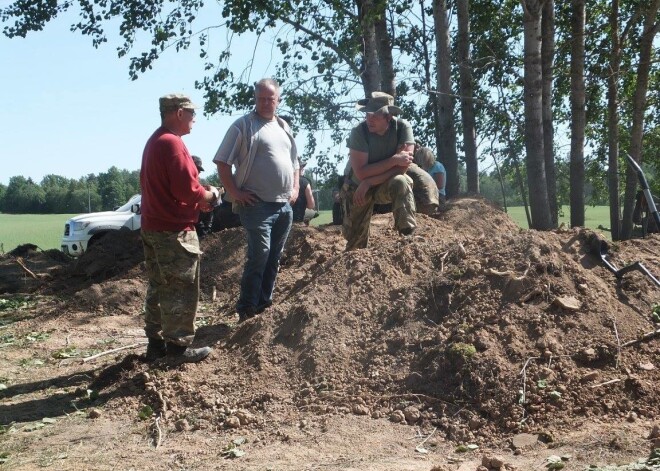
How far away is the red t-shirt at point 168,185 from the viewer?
5.39m

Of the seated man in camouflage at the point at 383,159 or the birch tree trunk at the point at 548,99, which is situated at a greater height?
the birch tree trunk at the point at 548,99

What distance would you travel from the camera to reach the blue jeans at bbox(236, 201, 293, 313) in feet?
20.6

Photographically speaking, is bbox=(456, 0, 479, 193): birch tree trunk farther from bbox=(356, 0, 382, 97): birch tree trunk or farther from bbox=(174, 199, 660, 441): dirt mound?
bbox=(174, 199, 660, 441): dirt mound

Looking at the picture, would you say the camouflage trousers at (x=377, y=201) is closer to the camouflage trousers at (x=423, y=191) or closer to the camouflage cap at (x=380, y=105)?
the camouflage cap at (x=380, y=105)

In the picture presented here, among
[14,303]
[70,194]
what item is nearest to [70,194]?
[70,194]

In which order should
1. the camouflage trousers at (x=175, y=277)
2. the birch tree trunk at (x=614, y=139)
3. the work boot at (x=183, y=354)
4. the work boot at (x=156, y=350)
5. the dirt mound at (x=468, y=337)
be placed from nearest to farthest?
the dirt mound at (x=468, y=337), the camouflage trousers at (x=175, y=277), the work boot at (x=183, y=354), the work boot at (x=156, y=350), the birch tree trunk at (x=614, y=139)

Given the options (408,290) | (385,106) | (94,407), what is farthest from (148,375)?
(385,106)

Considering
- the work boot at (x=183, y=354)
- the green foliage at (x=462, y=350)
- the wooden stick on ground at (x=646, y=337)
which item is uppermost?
the wooden stick on ground at (x=646, y=337)

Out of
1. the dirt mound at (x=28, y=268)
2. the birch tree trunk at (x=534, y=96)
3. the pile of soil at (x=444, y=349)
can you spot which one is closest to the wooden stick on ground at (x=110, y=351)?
the pile of soil at (x=444, y=349)

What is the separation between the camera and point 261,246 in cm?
626

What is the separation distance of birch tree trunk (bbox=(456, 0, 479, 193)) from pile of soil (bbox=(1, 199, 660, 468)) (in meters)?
7.91

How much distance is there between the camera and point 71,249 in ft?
47.7

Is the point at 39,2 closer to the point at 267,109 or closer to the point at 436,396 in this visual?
the point at 267,109

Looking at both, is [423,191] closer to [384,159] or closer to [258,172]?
[384,159]
